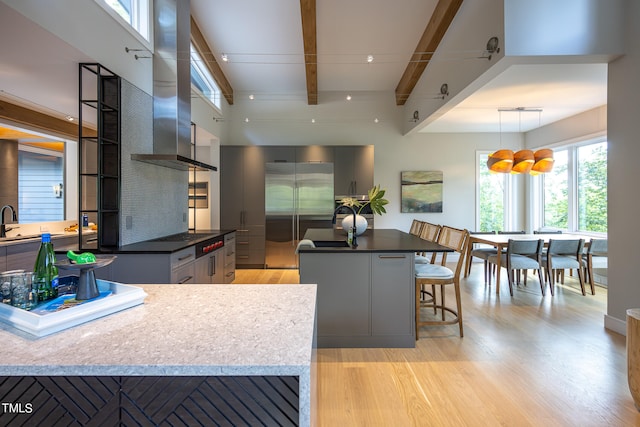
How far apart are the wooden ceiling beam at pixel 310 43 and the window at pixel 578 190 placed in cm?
465

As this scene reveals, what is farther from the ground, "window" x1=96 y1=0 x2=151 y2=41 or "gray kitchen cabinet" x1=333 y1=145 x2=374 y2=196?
"window" x1=96 y1=0 x2=151 y2=41

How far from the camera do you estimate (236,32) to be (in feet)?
15.7

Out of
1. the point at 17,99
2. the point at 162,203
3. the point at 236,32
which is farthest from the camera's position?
the point at 236,32

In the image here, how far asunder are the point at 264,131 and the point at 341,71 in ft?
6.38

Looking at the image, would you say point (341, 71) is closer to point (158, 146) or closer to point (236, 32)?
point (236, 32)

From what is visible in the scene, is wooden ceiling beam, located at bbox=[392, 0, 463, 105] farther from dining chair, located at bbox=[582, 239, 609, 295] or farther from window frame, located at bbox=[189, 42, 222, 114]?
dining chair, located at bbox=[582, 239, 609, 295]

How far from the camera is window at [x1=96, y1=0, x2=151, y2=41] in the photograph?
3173 millimetres

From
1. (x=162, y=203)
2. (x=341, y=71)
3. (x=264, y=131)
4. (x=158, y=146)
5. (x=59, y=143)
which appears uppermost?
(x=341, y=71)

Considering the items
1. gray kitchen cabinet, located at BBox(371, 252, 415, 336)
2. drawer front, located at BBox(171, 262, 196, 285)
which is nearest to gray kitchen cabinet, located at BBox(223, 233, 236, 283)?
drawer front, located at BBox(171, 262, 196, 285)

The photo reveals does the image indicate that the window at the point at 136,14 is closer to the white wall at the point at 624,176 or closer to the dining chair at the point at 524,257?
the white wall at the point at 624,176

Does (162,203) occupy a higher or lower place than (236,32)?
lower

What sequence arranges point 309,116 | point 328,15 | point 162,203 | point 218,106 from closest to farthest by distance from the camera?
1. point 162,203
2. point 328,15
3. point 218,106
4. point 309,116

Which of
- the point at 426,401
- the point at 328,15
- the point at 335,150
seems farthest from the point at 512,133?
the point at 426,401

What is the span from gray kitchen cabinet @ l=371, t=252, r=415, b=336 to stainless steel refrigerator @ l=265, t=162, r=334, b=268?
325cm
